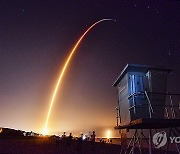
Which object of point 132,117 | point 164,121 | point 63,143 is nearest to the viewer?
point 164,121

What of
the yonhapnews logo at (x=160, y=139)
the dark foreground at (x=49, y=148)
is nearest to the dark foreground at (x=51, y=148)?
the dark foreground at (x=49, y=148)

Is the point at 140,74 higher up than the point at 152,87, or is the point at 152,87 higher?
the point at 140,74

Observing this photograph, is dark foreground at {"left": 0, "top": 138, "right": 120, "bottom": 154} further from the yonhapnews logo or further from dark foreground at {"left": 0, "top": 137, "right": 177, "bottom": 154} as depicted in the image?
the yonhapnews logo

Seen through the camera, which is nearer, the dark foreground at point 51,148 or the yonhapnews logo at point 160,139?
the yonhapnews logo at point 160,139

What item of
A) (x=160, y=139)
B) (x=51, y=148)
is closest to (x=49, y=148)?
(x=51, y=148)

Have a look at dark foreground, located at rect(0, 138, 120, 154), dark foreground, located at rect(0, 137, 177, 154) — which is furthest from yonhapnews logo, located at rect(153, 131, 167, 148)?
dark foreground, located at rect(0, 138, 120, 154)

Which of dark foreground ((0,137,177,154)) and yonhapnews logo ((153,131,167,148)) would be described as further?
dark foreground ((0,137,177,154))

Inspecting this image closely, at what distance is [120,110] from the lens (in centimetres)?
1454

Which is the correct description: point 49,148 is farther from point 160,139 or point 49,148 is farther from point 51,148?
point 160,139

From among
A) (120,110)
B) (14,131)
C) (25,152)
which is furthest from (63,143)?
(14,131)

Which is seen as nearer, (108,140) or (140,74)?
(140,74)

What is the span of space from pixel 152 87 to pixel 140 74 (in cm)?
111

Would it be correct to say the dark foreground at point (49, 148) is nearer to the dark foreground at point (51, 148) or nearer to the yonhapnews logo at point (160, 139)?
the dark foreground at point (51, 148)

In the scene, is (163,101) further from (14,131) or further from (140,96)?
(14,131)
